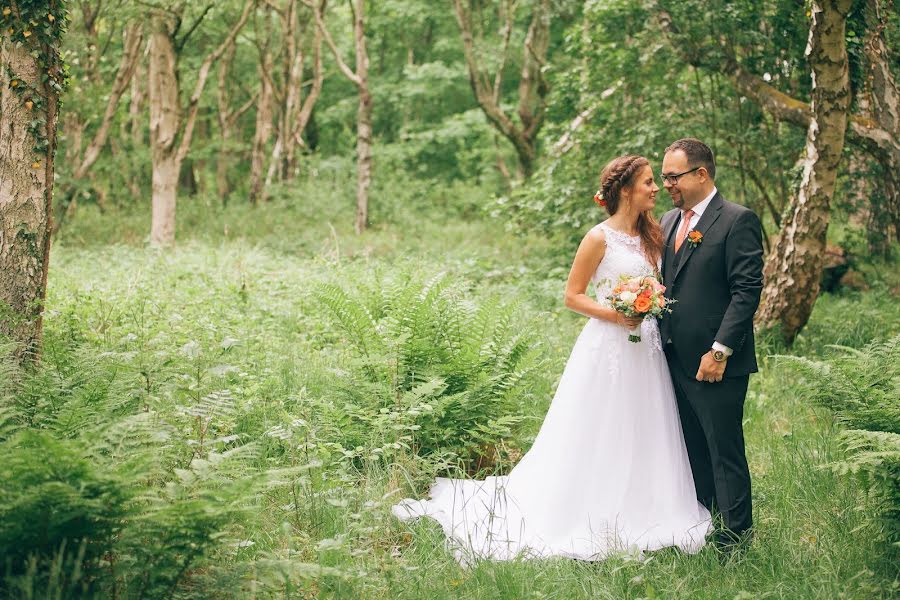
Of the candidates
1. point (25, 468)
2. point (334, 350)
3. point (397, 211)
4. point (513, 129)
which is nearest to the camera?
point (25, 468)

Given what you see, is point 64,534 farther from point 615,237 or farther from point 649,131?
point 649,131

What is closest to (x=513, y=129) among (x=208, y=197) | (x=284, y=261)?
(x=284, y=261)

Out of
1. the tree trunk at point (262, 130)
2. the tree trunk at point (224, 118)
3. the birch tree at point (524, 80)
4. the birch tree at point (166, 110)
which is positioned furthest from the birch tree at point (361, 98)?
the tree trunk at point (224, 118)

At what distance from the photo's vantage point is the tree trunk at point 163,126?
17.1 metres

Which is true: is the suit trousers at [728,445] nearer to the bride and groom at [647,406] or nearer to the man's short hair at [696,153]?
the bride and groom at [647,406]

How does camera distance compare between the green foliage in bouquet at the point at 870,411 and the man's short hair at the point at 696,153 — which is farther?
the man's short hair at the point at 696,153

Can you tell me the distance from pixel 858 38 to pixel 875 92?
769mm

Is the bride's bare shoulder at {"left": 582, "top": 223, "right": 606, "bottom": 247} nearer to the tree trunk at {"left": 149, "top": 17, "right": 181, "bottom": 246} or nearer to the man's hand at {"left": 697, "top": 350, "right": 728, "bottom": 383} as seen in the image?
the man's hand at {"left": 697, "top": 350, "right": 728, "bottom": 383}

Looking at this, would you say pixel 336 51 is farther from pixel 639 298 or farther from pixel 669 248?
pixel 639 298

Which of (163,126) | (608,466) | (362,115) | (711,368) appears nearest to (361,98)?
(362,115)

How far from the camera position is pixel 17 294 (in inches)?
234

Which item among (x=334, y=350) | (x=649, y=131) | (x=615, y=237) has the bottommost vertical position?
(x=334, y=350)

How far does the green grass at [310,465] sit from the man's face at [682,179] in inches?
72.9

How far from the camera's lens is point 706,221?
4.69 m
